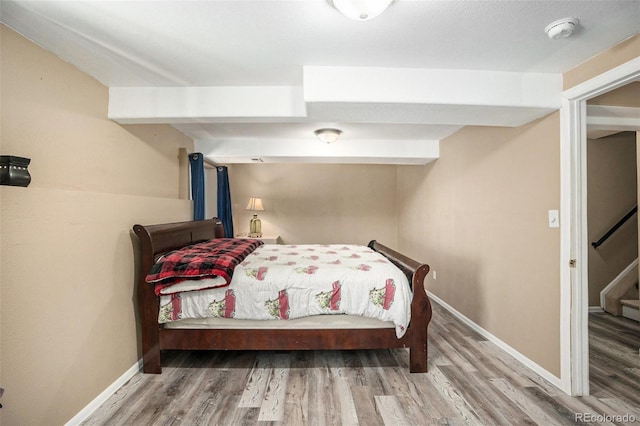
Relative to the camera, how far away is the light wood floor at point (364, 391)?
71.4 inches

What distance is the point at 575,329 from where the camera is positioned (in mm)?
2031

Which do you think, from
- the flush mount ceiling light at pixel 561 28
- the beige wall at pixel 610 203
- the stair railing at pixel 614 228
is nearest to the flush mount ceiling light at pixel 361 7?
the flush mount ceiling light at pixel 561 28

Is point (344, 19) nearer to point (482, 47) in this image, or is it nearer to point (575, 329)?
point (482, 47)

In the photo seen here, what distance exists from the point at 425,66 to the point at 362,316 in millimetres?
1869

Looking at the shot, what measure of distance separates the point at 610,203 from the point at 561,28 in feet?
11.1

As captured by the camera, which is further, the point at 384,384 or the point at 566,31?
the point at 384,384

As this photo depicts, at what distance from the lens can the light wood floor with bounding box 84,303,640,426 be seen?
1.81m

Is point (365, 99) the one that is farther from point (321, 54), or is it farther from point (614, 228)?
point (614, 228)

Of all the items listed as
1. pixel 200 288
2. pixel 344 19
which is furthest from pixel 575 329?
pixel 200 288

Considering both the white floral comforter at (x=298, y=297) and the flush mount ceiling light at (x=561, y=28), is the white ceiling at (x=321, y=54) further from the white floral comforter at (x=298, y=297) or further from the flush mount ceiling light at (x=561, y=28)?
the white floral comforter at (x=298, y=297)

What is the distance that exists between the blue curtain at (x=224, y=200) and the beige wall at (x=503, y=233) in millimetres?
3002

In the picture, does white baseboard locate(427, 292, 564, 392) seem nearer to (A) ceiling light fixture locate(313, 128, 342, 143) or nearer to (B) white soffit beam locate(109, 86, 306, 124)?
(A) ceiling light fixture locate(313, 128, 342, 143)

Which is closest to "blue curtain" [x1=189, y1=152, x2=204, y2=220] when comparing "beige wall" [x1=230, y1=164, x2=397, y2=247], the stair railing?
"beige wall" [x1=230, y1=164, x2=397, y2=247]

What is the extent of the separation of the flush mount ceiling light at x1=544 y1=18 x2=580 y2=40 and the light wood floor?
2.20 meters
